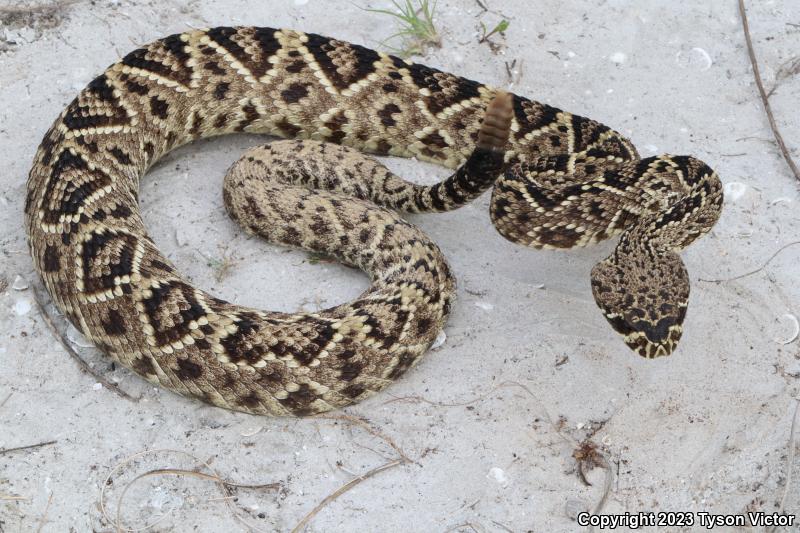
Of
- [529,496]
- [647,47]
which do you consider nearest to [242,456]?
[529,496]

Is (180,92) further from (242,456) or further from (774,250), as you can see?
(774,250)

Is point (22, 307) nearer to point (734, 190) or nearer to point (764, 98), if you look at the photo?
point (734, 190)

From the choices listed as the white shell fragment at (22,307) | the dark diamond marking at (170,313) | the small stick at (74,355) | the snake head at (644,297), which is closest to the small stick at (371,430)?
the dark diamond marking at (170,313)

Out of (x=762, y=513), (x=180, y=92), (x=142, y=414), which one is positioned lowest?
(x=762, y=513)

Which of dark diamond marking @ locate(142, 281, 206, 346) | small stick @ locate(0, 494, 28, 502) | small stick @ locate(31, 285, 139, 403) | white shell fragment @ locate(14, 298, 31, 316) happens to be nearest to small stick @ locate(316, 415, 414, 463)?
dark diamond marking @ locate(142, 281, 206, 346)

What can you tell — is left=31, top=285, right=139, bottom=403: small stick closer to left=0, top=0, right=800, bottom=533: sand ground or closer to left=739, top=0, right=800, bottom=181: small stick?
left=0, top=0, right=800, bottom=533: sand ground

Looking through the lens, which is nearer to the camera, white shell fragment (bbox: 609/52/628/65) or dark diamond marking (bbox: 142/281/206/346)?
dark diamond marking (bbox: 142/281/206/346)
